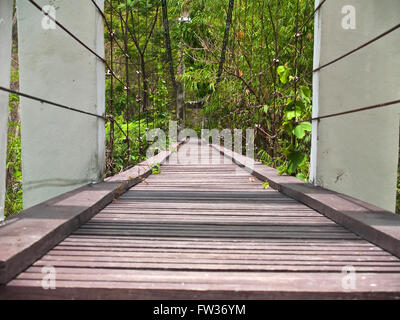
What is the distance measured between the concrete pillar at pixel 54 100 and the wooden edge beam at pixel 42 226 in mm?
208

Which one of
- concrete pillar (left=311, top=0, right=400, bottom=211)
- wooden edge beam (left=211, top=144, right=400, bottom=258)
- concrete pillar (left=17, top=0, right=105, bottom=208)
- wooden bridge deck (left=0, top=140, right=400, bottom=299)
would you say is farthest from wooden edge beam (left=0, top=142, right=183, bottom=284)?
concrete pillar (left=311, top=0, right=400, bottom=211)

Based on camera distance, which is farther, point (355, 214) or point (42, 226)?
point (355, 214)

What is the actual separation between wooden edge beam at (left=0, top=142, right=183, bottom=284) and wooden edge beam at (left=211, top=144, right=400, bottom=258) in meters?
0.68

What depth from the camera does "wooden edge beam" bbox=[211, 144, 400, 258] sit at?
0.70 meters

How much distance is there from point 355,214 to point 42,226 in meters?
0.73

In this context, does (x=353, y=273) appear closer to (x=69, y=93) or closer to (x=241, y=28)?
(x=69, y=93)

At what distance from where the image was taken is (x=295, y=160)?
158cm

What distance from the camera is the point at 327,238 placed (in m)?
0.79

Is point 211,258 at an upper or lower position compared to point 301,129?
lower

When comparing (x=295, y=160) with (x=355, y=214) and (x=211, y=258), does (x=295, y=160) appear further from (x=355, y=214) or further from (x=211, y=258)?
(x=211, y=258)

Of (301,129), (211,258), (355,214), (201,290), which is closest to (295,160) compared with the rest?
(301,129)

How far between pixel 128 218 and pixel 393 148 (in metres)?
1.03

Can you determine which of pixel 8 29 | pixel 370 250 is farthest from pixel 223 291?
pixel 8 29

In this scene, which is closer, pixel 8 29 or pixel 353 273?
pixel 353 273
